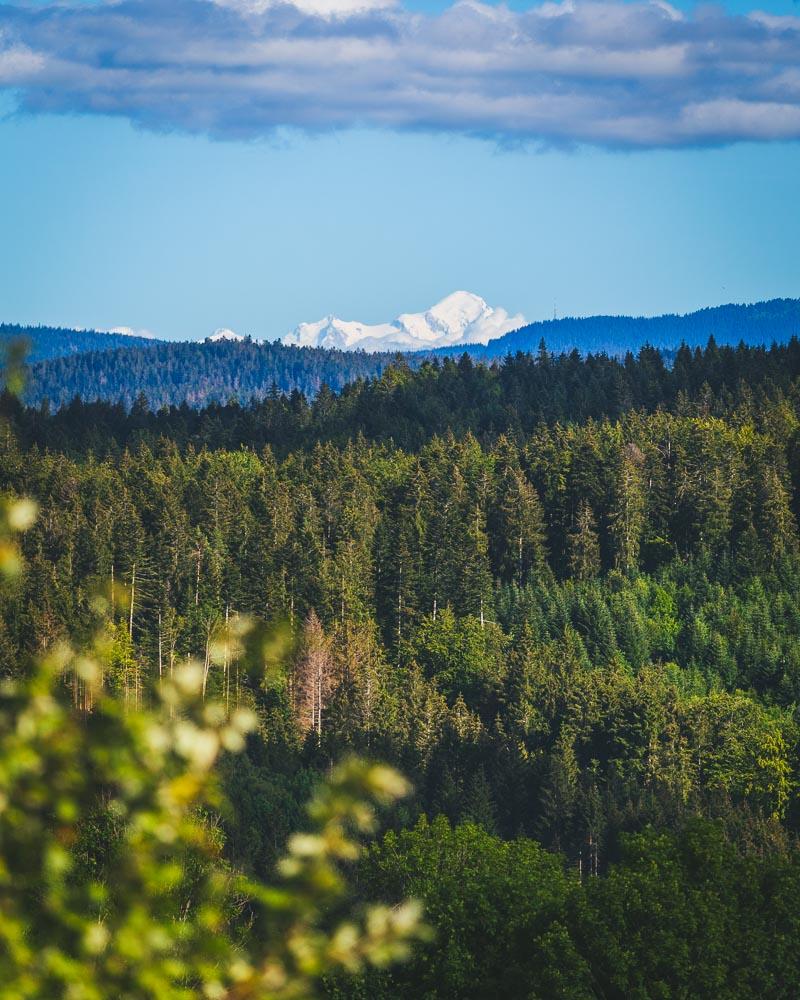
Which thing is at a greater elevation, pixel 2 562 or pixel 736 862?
pixel 2 562

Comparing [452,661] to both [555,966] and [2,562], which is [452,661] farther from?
[2,562]

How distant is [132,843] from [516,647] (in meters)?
106

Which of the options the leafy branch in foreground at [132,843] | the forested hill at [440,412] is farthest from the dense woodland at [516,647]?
the leafy branch in foreground at [132,843]

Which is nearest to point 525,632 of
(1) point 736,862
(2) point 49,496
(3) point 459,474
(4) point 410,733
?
(4) point 410,733

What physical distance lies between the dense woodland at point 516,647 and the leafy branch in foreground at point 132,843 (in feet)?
107

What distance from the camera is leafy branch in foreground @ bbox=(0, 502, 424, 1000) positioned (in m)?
7.20

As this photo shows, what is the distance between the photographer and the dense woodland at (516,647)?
42.6 meters

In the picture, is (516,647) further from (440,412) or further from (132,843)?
(132,843)

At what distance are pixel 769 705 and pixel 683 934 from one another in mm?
65915

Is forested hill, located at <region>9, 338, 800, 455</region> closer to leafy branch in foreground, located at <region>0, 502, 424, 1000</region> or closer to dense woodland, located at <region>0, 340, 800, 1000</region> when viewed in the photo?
dense woodland, located at <region>0, 340, 800, 1000</region>

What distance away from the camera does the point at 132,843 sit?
742cm

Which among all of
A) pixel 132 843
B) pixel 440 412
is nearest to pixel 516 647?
pixel 440 412

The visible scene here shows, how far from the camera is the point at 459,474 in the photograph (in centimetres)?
13888

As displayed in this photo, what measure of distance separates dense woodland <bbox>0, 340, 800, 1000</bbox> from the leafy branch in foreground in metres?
32.5
